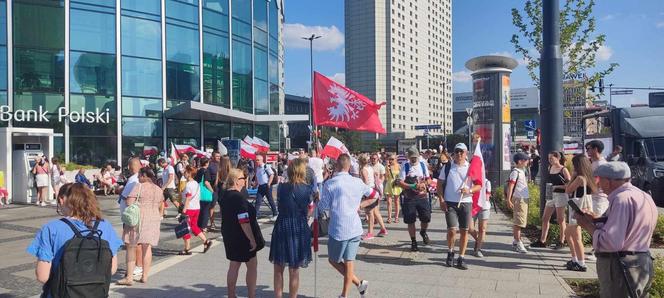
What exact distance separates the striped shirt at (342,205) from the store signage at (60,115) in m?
27.5

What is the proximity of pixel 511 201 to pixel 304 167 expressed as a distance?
184 inches

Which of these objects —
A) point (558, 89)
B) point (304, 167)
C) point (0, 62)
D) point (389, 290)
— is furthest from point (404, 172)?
point (0, 62)

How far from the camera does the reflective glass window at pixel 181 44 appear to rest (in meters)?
33.1

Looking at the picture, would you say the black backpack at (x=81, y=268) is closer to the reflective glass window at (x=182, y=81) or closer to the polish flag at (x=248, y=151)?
the polish flag at (x=248, y=151)

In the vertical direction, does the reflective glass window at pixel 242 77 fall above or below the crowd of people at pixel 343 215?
above

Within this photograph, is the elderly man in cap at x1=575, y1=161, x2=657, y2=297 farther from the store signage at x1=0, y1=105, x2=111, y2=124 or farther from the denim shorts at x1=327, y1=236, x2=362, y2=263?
the store signage at x1=0, y1=105, x2=111, y2=124

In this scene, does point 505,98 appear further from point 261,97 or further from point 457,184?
point 261,97

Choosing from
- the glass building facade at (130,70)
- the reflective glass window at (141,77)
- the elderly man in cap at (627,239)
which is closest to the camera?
the elderly man in cap at (627,239)

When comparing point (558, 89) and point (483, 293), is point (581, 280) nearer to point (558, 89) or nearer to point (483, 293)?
point (483, 293)

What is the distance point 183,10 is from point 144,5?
8.72 ft

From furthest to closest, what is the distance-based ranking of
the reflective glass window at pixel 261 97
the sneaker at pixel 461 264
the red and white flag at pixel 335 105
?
the reflective glass window at pixel 261 97 < the red and white flag at pixel 335 105 < the sneaker at pixel 461 264

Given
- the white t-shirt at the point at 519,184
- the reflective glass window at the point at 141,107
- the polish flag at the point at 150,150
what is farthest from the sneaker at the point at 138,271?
the reflective glass window at the point at 141,107

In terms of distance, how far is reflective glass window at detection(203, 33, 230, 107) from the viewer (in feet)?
115

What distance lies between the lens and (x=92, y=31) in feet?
98.5
